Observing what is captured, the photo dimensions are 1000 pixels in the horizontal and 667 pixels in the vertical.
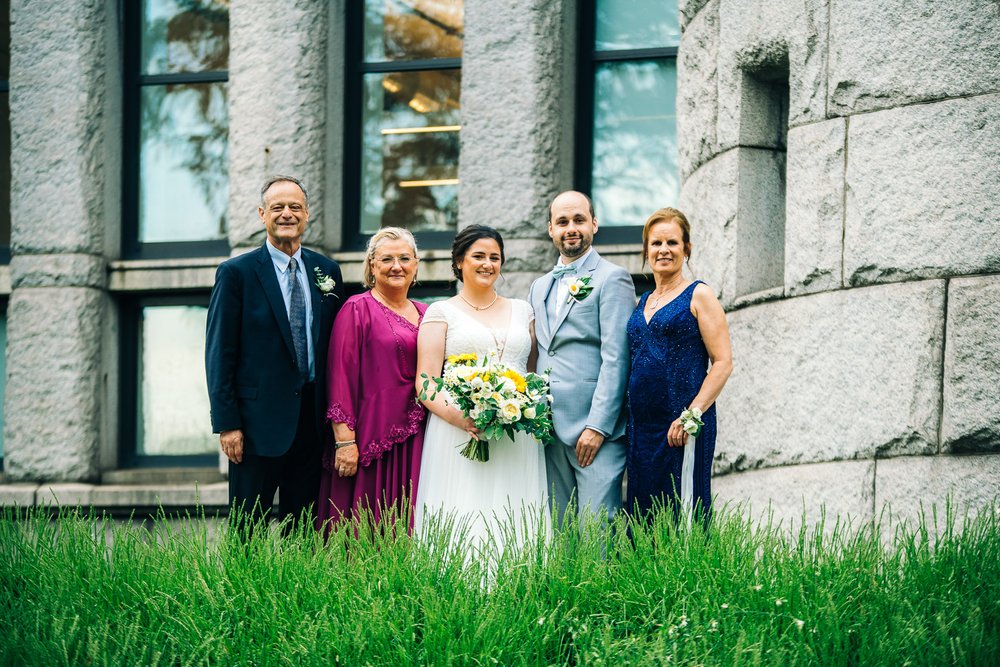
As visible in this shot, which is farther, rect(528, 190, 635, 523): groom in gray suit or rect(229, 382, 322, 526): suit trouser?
rect(229, 382, 322, 526): suit trouser

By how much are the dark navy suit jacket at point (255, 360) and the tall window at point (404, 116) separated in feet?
8.22

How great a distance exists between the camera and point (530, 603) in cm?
407

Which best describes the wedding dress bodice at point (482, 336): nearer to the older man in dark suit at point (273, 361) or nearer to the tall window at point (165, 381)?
the older man in dark suit at point (273, 361)

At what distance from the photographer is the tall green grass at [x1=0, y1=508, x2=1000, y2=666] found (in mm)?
3783

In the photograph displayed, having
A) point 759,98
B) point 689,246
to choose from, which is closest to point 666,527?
point 689,246

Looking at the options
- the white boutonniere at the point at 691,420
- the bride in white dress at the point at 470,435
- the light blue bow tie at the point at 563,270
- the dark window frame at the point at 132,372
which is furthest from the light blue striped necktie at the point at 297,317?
the dark window frame at the point at 132,372

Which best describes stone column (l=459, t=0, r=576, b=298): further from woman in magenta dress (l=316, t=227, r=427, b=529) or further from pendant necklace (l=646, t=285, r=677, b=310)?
pendant necklace (l=646, t=285, r=677, b=310)

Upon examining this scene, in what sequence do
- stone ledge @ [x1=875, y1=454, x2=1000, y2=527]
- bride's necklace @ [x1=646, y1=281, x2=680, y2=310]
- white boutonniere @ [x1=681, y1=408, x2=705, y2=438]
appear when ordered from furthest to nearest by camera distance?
bride's necklace @ [x1=646, y1=281, x2=680, y2=310]
white boutonniere @ [x1=681, y1=408, x2=705, y2=438]
stone ledge @ [x1=875, y1=454, x2=1000, y2=527]

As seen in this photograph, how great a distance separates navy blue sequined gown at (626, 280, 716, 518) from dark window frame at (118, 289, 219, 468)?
407 centimetres

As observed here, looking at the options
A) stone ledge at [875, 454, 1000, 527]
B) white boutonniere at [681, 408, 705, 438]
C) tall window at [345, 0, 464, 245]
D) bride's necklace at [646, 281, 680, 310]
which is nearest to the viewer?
stone ledge at [875, 454, 1000, 527]

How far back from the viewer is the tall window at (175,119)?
8.58 metres

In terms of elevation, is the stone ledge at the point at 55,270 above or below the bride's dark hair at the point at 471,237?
below

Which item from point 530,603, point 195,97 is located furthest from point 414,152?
point 530,603

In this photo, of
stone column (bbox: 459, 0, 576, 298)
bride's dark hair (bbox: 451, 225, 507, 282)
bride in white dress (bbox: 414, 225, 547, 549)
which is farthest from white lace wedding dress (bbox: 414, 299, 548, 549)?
stone column (bbox: 459, 0, 576, 298)
